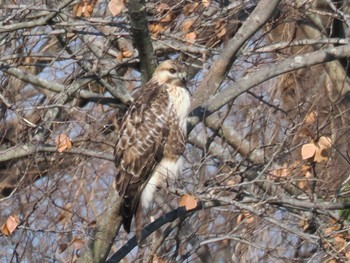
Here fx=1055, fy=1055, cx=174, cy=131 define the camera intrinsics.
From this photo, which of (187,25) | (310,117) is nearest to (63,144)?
(310,117)

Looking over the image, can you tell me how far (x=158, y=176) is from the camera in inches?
315

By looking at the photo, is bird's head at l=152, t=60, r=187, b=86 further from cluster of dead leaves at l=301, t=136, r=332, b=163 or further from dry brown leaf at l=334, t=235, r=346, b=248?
dry brown leaf at l=334, t=235, r=346, b=248

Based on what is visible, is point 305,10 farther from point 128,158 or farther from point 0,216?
point 0,216

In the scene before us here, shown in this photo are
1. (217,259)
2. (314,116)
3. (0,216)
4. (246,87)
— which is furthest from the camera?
(0,216)

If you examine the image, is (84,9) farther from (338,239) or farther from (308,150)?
(338,239)

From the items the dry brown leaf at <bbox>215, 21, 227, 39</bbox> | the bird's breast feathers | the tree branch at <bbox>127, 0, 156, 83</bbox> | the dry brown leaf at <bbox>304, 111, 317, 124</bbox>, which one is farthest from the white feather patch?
the dry brown leaf at <bbox>215, 21, 227, 39</bbox>

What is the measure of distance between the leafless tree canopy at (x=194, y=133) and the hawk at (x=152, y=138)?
162 mm

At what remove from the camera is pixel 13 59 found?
868cm

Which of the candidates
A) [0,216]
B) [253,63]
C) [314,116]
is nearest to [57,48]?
[0,216]

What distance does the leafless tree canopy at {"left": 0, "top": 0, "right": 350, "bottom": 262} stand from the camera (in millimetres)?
7070

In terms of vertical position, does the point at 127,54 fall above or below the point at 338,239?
above

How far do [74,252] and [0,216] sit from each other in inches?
77.2

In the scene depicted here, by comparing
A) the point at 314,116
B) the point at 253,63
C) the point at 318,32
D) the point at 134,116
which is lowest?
the point at 314,116

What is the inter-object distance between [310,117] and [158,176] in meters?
1.26
